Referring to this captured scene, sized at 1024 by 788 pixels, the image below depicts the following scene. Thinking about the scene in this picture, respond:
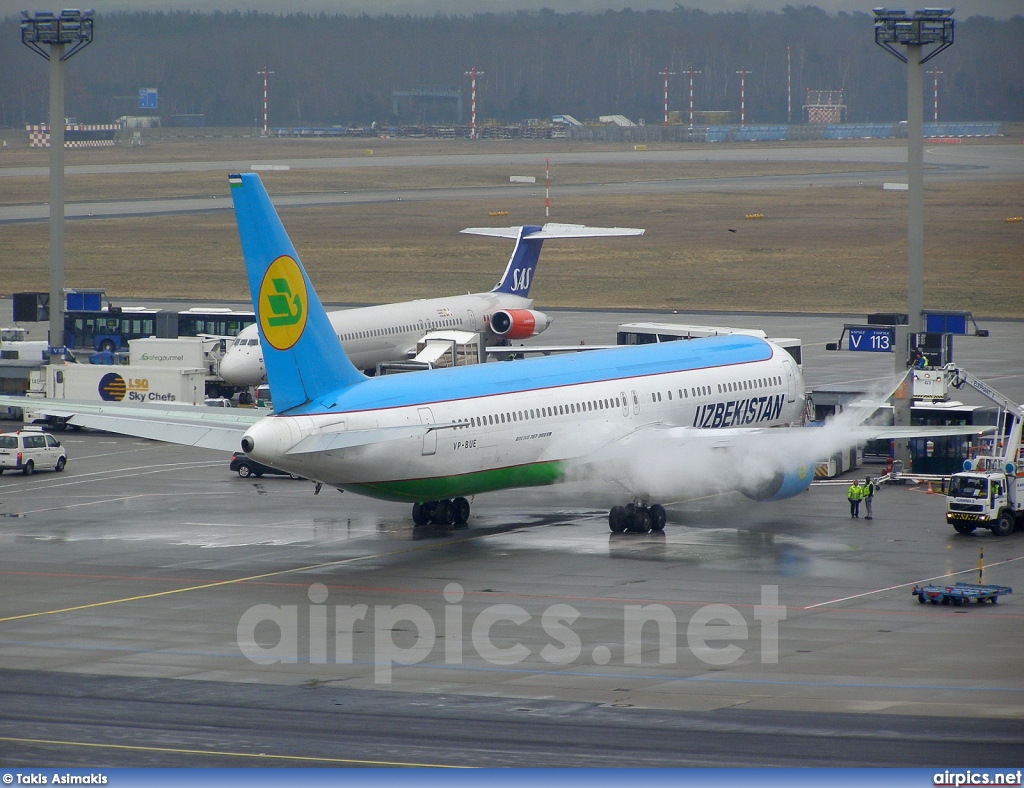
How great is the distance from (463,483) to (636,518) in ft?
18.5

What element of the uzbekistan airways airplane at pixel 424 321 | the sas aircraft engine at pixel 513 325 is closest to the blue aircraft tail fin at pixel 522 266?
the uzbekistan airways airplane at pixel 424 321

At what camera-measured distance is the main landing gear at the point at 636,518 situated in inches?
1852

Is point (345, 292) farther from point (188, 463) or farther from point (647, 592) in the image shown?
point (647, 592)

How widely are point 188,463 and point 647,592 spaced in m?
30.0

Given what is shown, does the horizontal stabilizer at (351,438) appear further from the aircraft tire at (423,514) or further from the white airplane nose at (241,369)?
the white airplane nose at (241,369)

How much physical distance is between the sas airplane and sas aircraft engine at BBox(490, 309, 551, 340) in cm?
2884

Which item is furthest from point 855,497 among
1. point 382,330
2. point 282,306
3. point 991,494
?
point 382,330

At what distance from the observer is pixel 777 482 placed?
158 feet

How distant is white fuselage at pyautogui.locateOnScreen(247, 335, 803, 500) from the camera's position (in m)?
41.8

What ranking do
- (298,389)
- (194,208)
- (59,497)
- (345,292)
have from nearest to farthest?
(298,389) < (59,497) < (345,292) < (194,208)

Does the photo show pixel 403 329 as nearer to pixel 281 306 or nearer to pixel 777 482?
pixel 777 482

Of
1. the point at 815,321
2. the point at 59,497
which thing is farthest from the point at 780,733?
the point at 815,321

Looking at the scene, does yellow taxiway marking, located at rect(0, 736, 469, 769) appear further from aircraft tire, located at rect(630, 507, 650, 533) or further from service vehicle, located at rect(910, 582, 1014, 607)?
aircraft tire, located at rect(630, 507, 650, 533)

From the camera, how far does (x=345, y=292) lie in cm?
12050
